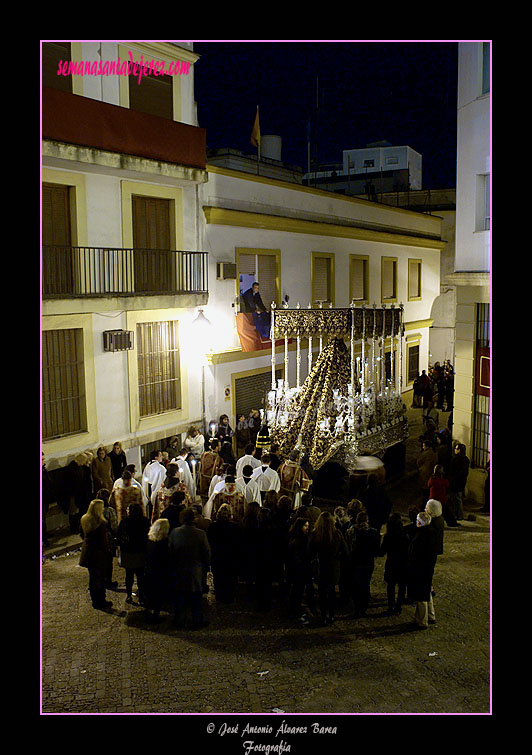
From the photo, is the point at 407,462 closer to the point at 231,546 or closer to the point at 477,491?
the point at 477,491

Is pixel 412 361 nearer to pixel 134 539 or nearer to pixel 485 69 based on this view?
pixel 485 69

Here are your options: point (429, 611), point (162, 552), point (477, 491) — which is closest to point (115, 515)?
point (162, 552)

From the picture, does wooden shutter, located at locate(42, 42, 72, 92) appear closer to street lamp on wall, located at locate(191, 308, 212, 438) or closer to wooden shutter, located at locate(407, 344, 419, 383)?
street lamp on wall, located at locate(191, 308, 212, 438)

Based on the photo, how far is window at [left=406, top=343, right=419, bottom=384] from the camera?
25.5m

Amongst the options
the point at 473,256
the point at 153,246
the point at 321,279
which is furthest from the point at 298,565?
the point at 321,279

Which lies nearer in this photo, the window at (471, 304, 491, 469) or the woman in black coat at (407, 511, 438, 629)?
the woman in black coat at (407, 511, 438, 629)

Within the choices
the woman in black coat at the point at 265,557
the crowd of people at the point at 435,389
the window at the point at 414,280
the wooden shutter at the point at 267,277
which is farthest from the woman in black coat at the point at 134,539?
the window at the point at 414,280

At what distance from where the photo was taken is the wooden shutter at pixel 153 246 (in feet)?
46.6

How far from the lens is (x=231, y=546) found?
28.7ft

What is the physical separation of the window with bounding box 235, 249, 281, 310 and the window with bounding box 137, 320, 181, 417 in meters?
2.56

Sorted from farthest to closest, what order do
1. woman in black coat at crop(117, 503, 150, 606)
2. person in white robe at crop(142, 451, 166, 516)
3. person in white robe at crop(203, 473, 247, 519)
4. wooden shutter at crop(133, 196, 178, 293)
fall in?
wooden shutter at crop(133, 196, 178, 293) → person in white robe at crop(142, 451, 166, 516) → person in white robe at crop(203, 473, 247, 519) → woman in black coat at crop(117, 503, 150, 606)

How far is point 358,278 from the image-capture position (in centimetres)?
2230

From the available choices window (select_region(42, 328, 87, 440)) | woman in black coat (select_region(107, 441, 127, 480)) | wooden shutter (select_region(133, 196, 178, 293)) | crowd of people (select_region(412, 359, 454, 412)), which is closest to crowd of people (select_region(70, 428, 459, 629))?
woman in black coat (select_region(107, 441, 127, 480))

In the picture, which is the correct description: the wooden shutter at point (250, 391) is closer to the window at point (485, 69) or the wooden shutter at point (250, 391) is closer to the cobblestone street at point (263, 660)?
the cobblestone street at point (263, 660)
